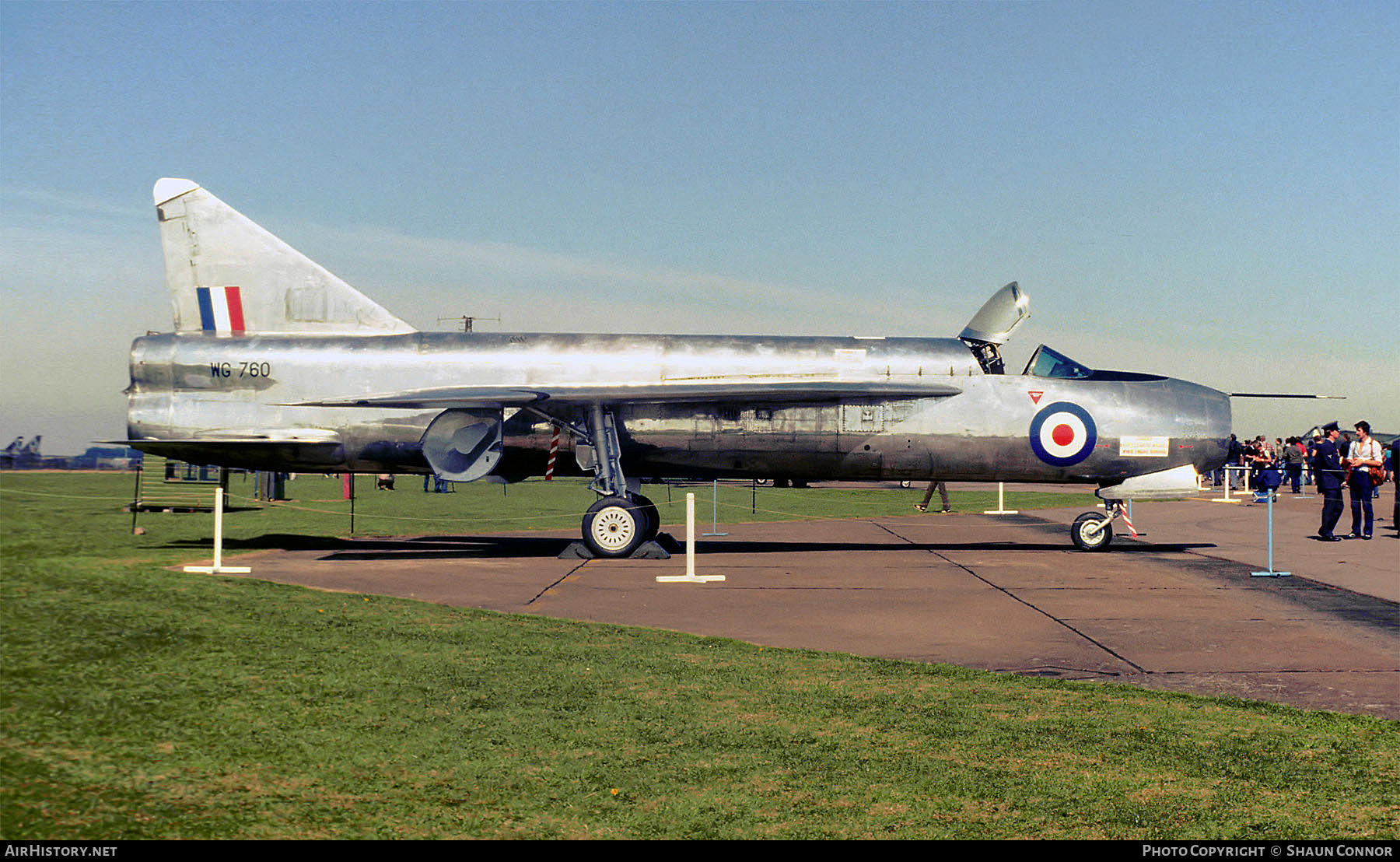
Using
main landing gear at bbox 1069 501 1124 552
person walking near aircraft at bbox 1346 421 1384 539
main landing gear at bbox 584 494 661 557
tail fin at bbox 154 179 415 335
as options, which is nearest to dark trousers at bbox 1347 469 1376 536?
person walking near aircraft at bbox 1346 421 1384 539

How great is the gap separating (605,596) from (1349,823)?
801cm

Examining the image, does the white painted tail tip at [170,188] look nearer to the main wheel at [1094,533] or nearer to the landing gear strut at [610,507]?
the landing gear strut at [610,507]

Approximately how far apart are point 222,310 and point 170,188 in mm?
2258

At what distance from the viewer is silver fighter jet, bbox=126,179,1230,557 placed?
53.8ft

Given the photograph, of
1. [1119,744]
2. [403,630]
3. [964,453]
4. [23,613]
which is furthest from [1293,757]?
[964,453]

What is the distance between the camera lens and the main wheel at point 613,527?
1563 centimetres

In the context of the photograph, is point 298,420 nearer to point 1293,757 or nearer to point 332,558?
point 332,558

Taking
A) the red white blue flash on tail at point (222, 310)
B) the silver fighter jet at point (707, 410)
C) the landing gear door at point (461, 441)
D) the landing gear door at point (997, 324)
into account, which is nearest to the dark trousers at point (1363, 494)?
the silver fighter jet at point (707, 410)

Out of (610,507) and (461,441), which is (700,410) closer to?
(610,507)

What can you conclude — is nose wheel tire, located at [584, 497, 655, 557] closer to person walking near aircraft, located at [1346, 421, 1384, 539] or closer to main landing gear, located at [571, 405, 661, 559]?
main landing gear, located at [571, 405, 661, 559]

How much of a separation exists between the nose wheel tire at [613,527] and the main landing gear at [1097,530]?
732 centimetres

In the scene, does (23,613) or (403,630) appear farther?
(403,630)

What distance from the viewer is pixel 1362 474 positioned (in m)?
20.3

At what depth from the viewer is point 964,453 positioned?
16.5 m
